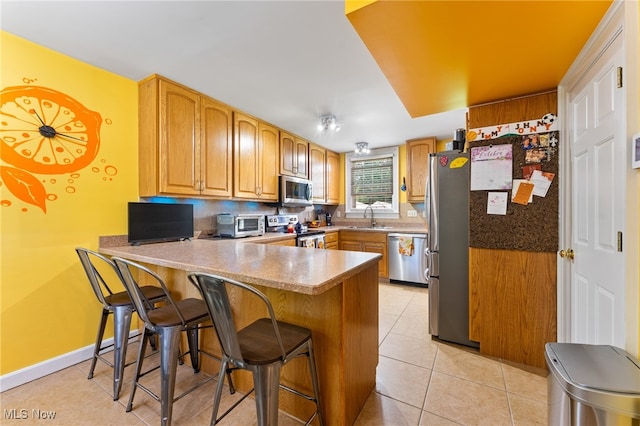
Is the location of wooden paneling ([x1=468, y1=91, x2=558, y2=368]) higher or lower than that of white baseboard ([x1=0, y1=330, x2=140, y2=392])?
higher

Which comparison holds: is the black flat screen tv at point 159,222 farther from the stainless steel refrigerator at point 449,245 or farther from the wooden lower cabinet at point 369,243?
the wooden lower cabinet at point 369,243

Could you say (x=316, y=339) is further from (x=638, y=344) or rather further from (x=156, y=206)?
(x=156, y=206)

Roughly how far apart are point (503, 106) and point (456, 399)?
217 cm

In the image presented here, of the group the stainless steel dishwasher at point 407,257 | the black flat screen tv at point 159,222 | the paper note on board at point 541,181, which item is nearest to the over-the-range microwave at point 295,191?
the black flat screen tv at point 159,222

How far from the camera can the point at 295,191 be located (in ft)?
13.1

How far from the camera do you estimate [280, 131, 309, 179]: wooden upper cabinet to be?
385cm

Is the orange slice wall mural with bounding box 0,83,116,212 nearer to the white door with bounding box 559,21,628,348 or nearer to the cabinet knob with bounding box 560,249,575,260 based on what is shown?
the white door with bounding box 559,21,628,348

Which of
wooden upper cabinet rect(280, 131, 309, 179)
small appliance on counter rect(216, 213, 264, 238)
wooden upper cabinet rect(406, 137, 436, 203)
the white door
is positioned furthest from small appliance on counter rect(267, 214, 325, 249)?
the white door

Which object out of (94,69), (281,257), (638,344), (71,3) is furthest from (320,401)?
(94,69)

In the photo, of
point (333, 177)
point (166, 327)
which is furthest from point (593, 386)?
point (333, 177)

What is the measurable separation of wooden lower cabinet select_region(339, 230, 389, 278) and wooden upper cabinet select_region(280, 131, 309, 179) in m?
1.29

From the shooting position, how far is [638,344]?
0.96m

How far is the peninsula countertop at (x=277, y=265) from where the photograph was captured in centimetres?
109

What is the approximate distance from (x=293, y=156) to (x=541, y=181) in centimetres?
305
